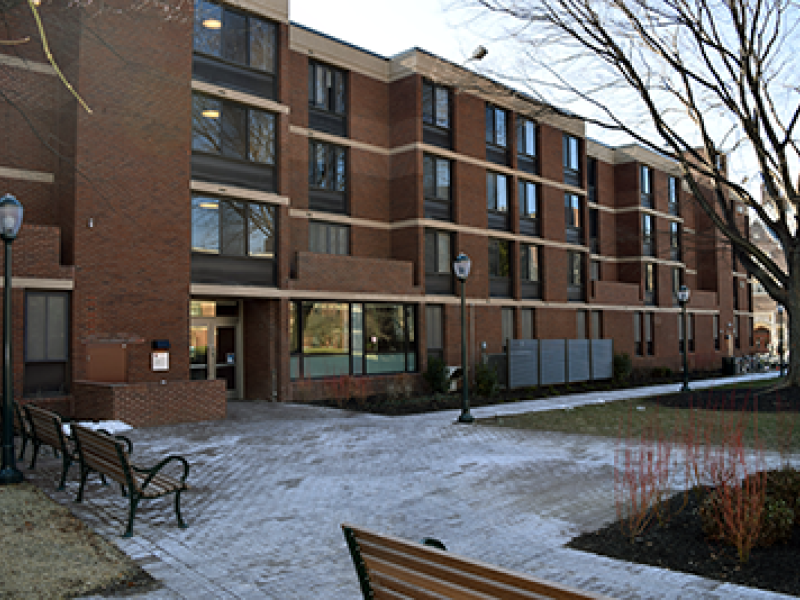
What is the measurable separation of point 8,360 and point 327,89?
17967mm

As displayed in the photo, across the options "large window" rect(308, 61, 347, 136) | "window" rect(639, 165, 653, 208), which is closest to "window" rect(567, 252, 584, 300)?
"window" rect(639, 165, 653, 208)

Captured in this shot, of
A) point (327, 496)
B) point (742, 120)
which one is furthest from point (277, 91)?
point (327, 496)

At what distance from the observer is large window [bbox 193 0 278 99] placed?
19.5 meters

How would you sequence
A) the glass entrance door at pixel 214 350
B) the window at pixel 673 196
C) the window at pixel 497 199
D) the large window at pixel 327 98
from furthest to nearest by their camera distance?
the window at pixel 673 196 → the window at pixel 497 199 → the large window at pixel 327 98 → the glass entrance door at pixel 214 350

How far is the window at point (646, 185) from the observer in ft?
134

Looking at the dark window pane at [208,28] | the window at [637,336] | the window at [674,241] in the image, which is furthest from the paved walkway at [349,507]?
the window at [674,241]

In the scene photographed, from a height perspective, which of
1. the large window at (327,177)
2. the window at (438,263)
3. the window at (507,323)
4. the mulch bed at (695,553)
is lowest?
the mulch bed at (695,553)

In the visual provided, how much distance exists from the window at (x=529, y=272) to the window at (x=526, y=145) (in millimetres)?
3937

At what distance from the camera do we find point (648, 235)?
133 ft

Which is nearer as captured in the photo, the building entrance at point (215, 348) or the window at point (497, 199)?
the building entrance at point (215, 348)

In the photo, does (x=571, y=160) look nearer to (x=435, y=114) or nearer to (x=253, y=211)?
(x=435, y=114)

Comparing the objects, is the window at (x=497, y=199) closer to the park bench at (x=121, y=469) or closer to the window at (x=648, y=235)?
the window at (x=648, y=235)

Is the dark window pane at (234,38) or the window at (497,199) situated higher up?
the dark window pane at (234,38)

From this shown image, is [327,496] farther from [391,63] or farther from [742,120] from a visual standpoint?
[391,63]
